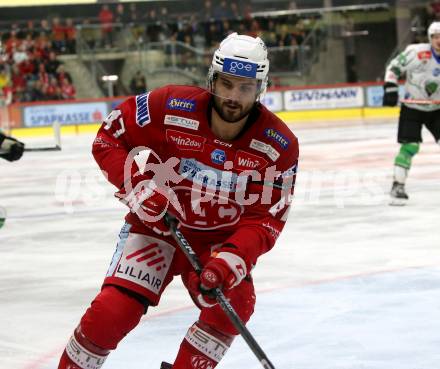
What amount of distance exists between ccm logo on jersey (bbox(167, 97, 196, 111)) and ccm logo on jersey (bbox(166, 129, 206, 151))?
8 cm

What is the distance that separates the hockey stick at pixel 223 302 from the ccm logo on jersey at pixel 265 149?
34 cm

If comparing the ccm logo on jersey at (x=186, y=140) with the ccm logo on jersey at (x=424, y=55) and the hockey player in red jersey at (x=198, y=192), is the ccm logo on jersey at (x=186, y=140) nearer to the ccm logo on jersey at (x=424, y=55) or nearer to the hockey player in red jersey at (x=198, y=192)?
the hockey player in red jersey at (x=198, y=192)

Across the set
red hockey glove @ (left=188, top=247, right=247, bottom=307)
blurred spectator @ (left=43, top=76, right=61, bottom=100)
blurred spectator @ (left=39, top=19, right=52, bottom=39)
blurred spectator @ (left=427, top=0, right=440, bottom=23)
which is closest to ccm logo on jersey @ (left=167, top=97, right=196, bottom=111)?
red hockey glove @ (left=188, top=247, right=247, bottom=307)

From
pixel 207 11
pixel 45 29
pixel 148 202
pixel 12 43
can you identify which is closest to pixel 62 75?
pixel 12 43

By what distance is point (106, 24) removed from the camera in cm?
2072

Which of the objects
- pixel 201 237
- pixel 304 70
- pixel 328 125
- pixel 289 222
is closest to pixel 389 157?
pixel 289 222

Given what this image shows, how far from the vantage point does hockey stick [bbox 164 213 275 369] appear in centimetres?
292

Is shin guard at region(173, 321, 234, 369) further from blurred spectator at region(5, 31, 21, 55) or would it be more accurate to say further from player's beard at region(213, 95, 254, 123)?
blurred spectator at region(5, 31, 21, 55)

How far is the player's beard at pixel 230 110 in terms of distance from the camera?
306 cm

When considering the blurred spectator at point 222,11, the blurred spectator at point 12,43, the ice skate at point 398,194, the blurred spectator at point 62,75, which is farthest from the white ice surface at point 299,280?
the blurred spectator at point 222,11

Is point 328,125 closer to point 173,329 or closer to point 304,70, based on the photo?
point 304,70

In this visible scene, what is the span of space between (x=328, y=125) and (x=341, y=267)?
42.8 ft

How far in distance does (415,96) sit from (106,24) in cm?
1282

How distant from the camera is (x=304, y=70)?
20.1m
